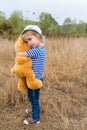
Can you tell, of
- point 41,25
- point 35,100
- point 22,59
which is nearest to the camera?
point 22,59

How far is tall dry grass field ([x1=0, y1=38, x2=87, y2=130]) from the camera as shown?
4.00 m

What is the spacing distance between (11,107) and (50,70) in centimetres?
156

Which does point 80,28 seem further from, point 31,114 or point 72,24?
point 31,114

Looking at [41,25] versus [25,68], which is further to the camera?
[41,25]

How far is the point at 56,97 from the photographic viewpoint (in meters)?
4.66

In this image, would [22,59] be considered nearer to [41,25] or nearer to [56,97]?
[56,97]

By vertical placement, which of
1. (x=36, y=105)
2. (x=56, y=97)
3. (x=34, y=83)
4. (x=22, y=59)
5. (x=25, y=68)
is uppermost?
(x=22, y=59)

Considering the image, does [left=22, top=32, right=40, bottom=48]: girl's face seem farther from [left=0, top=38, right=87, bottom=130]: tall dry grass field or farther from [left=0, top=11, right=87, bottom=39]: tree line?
[left=0, top=11, right=87, bottom=39]: tree line

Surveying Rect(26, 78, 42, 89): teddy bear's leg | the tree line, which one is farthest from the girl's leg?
the tree line

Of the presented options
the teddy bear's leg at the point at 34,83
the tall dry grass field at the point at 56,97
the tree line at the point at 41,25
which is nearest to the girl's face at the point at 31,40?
the teddy bear's leg at the point at 34,83

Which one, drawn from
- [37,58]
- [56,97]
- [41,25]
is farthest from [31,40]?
[41,25]

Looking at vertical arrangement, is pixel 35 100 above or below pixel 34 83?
below

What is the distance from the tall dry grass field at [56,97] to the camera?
400 cm

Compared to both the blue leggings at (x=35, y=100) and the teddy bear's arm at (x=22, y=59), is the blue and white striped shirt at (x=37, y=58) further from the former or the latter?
the blue leggings at (x=35, y=100)
